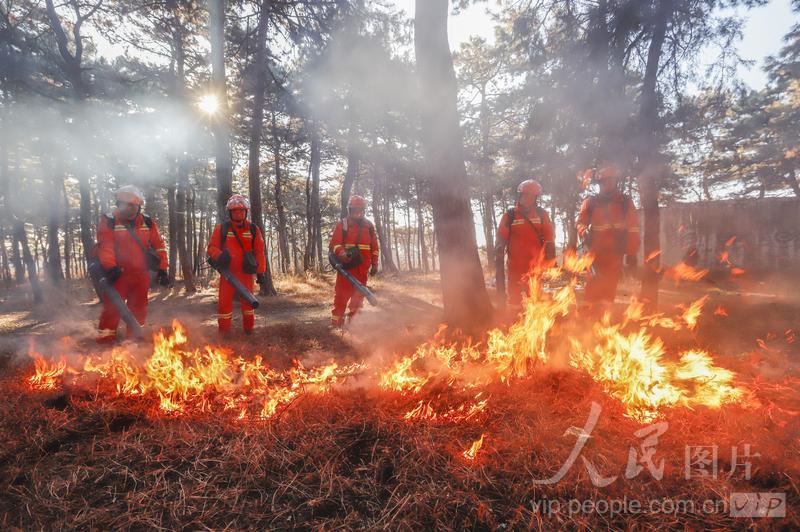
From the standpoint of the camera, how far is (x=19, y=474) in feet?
7.48

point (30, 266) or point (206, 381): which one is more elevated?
point (30, 266)

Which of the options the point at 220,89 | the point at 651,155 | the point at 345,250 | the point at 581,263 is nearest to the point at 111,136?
the point at 220,89

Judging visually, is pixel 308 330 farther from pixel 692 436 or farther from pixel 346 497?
pixel 692 436

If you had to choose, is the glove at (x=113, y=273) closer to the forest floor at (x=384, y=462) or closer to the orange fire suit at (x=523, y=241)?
the forest floor at (x=384, y=462)

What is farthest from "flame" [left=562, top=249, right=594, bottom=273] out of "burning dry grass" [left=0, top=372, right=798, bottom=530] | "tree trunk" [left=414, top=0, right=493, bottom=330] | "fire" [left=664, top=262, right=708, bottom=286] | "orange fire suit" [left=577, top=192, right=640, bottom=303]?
"fire" [left=664, top=262, right=708, bottom=286]

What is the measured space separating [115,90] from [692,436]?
18.1 m

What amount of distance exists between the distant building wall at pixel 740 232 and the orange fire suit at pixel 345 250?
15043mm

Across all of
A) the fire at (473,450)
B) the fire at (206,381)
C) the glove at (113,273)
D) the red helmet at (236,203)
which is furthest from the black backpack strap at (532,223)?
the glove at (113,273)

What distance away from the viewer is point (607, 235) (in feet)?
19.8

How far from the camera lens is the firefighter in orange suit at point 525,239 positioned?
607 cm

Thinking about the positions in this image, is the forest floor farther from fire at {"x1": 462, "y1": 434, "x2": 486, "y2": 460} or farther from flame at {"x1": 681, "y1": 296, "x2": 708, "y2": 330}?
flame at {"x1": 681, "y1": 296, "x2": 708, "y2": 330}

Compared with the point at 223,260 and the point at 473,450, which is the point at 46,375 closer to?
the point at 223,260

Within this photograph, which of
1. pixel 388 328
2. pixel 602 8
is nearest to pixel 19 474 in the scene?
pixel 388 328

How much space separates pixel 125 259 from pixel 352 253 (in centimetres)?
347
